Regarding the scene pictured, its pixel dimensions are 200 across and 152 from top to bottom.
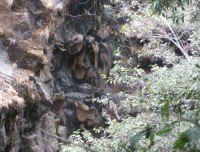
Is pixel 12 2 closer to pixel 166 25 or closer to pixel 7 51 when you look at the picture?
pixel 7 51

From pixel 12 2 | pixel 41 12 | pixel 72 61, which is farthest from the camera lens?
pixel 72 61

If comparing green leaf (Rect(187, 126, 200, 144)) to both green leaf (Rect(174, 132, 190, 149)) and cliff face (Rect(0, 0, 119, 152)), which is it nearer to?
green leaf (Rect(174, 132, 190, 149))

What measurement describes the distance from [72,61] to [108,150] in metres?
5.65

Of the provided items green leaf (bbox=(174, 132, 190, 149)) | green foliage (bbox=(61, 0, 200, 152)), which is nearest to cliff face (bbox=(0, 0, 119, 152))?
green foliage (bbox=(61, 0, 200, 152))

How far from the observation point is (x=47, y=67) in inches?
270

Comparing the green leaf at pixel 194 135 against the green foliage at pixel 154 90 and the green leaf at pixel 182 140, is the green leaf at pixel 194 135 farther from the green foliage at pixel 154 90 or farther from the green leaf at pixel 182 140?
the green foliage at pixel 154 90

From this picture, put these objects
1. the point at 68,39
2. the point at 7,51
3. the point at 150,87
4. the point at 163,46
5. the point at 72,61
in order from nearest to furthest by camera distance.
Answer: the point at 7,51 < the point at 150,87 < the point at 163,46 < the point at 68,39 < the point at 72,61

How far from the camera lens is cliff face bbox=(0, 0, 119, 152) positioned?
164 inches

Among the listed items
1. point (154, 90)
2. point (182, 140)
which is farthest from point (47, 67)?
point (182, 140)

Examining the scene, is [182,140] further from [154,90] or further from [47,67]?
[47,67]

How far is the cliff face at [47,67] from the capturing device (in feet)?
13.7

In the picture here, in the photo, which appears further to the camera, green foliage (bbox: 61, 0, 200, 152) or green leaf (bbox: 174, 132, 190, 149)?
green foliage (bbox: 61, 0, 200, 152)

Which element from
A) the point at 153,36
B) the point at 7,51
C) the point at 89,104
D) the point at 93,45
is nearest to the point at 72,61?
the point at 93,45

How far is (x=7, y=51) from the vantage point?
4641 millimetres
